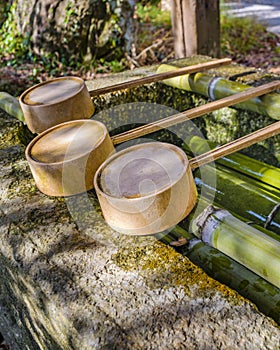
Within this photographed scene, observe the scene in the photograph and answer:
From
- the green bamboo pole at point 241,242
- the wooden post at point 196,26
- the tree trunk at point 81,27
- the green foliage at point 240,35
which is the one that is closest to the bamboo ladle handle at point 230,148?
the green bamboo pole at point 241,242

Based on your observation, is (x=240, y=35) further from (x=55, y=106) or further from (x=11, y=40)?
(x=55, y=106)

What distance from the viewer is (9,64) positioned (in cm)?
636

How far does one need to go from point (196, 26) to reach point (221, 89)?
62.2 inches

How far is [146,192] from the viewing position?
1370mm

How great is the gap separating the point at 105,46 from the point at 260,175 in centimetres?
418

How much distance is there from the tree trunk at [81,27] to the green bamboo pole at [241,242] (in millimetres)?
4966

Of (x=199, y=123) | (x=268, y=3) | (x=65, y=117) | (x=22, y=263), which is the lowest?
(x=268, y=3)

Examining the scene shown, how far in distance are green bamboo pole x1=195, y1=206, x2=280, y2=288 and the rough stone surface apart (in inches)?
6.3

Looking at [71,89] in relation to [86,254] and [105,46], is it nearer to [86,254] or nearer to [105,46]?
[86,254]

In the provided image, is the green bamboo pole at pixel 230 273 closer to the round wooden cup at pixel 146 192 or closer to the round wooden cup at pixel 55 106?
the round wooden cup at pixel 146 192

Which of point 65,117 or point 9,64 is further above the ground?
point 65,117

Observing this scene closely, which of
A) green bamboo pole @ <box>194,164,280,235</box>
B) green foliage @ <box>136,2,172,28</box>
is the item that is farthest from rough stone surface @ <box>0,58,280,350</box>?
green foliage @ <box>136,2,172,28</box>

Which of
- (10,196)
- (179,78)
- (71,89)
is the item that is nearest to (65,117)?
(71,89)

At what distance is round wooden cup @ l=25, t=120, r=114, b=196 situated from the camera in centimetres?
159
